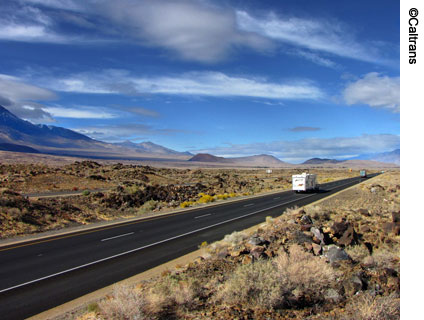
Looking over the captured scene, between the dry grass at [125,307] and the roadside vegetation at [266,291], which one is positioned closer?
the dry grass at [125,307]

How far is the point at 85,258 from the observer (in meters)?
11.6

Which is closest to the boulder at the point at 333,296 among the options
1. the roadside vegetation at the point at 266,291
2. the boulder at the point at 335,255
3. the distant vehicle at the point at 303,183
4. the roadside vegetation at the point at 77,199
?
the roadside vegetation at the point at 266,291

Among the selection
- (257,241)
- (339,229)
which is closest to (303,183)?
(339,229)

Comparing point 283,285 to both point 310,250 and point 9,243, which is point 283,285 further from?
point 9,243

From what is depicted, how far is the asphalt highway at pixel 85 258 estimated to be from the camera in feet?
26.5

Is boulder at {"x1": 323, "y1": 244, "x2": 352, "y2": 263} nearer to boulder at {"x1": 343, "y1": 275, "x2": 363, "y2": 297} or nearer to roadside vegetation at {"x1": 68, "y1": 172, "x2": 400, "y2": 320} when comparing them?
roadside vegetation at {"x1": 68, "y1": 172, "x2": 400, "y2": 320}

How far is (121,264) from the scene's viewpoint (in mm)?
10805

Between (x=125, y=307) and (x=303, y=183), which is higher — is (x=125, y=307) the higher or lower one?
the lower one

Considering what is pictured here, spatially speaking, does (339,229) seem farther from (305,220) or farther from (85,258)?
(85,258)

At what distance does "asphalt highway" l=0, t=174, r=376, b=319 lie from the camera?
26.5ft

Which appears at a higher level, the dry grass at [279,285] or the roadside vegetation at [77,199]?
the dry grass at [279,285]

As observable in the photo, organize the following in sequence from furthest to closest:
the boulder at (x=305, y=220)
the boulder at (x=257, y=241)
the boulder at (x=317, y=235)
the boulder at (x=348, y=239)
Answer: the boulder at (x=305, y=220), the boulder at (x=317, y=235), the boulder at (x=348, y=239), the boulder at (x=257, y=241)

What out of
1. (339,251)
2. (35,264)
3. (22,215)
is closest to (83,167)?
(22,215)

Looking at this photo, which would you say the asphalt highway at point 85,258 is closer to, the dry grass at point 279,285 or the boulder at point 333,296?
the dry grass at point 279,285
